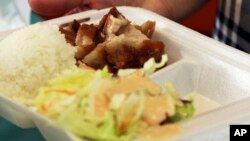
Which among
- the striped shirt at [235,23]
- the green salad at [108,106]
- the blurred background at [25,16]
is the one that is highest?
the green salad at [108,106]

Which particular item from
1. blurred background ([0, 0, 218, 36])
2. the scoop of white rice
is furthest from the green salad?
blurred background ([0, 0, 218, 36])

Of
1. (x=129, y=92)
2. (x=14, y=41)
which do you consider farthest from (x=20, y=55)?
(x=129, y=92)

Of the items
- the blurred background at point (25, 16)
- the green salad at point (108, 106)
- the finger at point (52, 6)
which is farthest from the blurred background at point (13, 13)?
the green salad at point (108, 106)

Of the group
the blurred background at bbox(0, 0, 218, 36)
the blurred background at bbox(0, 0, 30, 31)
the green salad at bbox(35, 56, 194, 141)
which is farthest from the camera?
the blurred background at bbox(0, 0, 30, 31)

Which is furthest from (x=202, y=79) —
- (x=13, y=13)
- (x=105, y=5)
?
(x=13, y=13)

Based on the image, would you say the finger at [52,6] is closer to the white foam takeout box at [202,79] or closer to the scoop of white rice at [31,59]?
the white foam takeout box at [202,79]

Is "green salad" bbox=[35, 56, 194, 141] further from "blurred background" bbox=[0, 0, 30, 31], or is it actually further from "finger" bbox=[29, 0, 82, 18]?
"blurred background" bbox=[0, 0, 30, 31]

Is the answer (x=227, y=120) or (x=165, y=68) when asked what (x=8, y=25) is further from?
(x=227, y=120)
